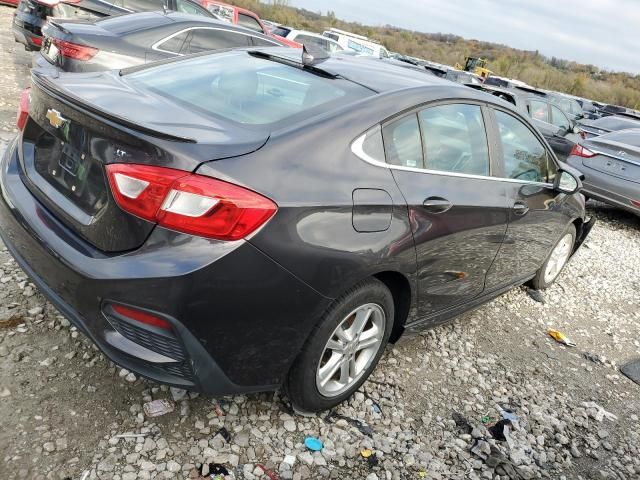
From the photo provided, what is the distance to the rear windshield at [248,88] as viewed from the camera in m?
2.37

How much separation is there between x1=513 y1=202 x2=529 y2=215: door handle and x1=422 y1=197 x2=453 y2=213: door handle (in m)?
0.84

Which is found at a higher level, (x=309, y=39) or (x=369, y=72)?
(x=369, y=72)

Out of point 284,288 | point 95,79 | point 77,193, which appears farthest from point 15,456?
point 95,79

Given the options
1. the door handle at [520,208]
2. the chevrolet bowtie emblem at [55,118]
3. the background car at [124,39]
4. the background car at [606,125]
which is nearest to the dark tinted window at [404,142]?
the door handle at [520,208]

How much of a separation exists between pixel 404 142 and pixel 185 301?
1.34 metres

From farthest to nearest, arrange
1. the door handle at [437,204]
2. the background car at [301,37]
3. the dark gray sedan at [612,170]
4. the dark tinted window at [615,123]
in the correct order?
the background car at [301,37]
the dark tinted window at [615,123]
the dark gray sedan at [612,170]
the door handle at [437,204]

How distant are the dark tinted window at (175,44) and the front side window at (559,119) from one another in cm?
730

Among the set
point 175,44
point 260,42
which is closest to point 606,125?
point 260,42

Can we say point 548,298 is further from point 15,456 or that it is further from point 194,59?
point 15,456

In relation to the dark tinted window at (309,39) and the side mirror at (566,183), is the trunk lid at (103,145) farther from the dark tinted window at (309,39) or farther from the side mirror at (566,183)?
the dark tinted window at (309,39)

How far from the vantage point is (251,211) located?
6.27 feet

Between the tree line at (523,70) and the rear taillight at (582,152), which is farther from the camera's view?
the tree line at (523,70)

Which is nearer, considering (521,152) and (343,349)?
(343,349)

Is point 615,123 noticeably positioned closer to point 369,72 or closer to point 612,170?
point 612,170
